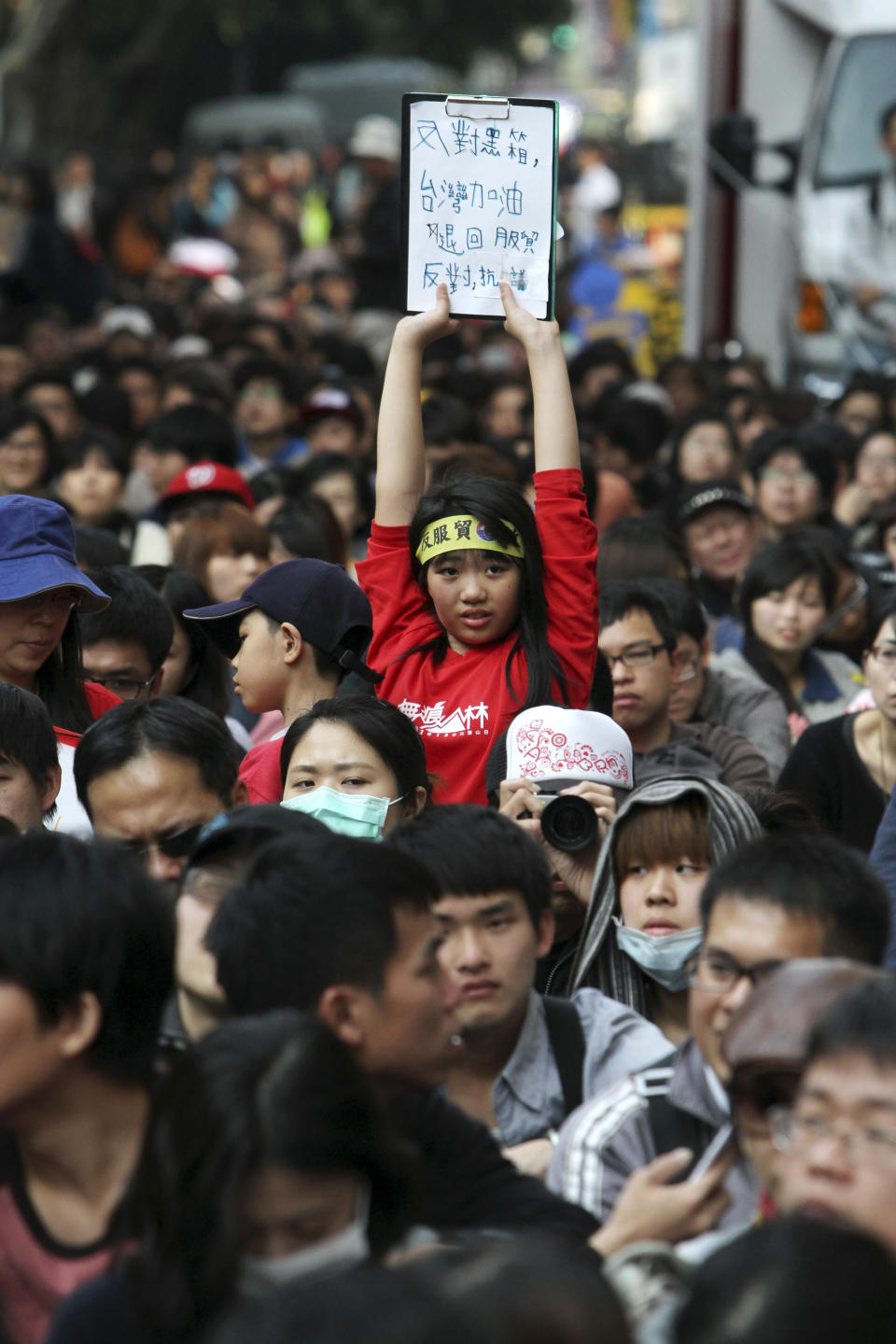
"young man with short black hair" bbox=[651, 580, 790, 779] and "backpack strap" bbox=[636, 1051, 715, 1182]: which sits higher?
"backpack strap" bbox=[636, 1051, 715, 1182]

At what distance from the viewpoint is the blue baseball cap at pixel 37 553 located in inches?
183

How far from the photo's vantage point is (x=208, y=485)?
709 centimetres

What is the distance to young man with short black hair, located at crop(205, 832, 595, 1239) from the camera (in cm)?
274

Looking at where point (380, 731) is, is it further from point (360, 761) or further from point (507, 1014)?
point (507, 1014)

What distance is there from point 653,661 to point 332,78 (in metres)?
30.5

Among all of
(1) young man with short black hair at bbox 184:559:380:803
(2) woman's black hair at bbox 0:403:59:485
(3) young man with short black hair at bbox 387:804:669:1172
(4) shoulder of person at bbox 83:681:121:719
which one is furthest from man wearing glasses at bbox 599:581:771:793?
(2) woman's black hair at bbox 0:403:59:485

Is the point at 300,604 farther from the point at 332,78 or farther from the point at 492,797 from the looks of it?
the point at 332,78

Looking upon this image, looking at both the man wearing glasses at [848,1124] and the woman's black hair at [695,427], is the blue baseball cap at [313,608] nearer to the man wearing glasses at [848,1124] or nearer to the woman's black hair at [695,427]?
the man wearing glasses at [848,1124]

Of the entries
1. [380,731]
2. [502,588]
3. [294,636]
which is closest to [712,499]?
[502,588]

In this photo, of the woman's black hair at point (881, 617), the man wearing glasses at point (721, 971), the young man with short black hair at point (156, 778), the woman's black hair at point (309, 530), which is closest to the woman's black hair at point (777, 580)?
the woman's black hair at point (881, 617)

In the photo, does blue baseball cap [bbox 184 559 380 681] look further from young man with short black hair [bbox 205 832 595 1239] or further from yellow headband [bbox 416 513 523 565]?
young man with short black hair [bbox 205 832 595 1239]

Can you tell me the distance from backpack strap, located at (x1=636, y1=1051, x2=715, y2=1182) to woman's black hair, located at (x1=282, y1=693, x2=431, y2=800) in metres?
1.32

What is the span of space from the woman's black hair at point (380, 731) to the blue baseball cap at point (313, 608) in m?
0.57

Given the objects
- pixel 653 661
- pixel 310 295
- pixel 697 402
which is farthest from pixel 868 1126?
pixel 310 295
